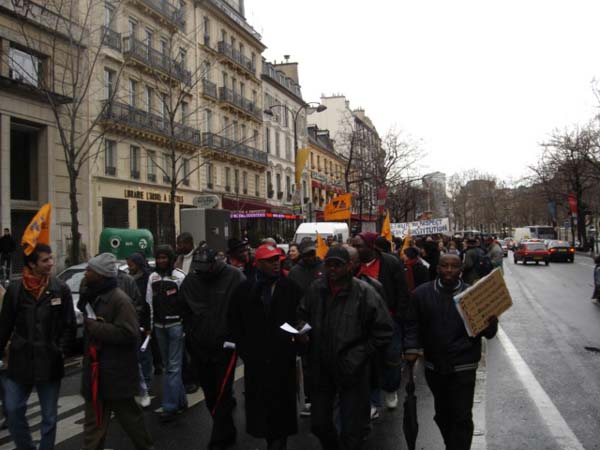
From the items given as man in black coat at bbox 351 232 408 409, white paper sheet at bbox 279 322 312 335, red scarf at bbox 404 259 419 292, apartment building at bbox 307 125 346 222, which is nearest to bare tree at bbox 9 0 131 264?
red scarf at bbox 404 259 419 292

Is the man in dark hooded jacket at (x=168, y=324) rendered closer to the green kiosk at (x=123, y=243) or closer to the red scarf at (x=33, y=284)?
the red scarf at (x=33, y=284)

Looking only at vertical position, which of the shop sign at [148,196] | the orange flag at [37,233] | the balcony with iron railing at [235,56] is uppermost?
the balcony with iron railing at [235,56]

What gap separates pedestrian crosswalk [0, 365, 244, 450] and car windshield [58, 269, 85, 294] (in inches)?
132

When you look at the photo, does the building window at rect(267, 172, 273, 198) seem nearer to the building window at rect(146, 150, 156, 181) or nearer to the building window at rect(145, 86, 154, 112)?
the building window at rect(146, 150, 156, 181)

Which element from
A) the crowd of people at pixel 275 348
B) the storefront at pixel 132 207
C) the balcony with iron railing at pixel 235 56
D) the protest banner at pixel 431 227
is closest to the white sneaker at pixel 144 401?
the crowd of people at pixel 275 348

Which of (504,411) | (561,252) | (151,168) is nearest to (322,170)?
(561,252)

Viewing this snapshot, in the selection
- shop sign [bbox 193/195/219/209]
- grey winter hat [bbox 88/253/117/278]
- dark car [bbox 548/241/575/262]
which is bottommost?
dark car [bbox 548/241/575/262]

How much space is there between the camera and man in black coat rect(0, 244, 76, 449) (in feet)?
14.5

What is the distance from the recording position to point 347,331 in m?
4.15

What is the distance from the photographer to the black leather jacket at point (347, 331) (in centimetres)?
411

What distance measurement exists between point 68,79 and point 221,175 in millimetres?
16382

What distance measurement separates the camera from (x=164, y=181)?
30391 mm

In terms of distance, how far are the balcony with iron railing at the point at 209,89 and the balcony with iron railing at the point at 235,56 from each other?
7.25 feet

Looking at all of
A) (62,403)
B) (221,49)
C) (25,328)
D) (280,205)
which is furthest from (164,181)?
(25,328)
